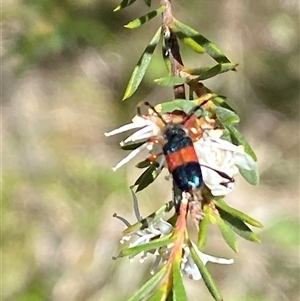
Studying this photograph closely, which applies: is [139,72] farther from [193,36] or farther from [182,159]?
[182,159]

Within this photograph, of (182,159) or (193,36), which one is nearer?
(182,159)

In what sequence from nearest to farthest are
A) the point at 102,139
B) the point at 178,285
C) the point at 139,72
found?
1. the point at 178,285
2. the point at 139,72
3. the point at 102,139

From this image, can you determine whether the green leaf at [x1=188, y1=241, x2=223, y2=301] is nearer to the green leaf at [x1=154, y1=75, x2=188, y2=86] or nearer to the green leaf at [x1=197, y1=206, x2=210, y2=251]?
the green leaf at [x1=197, y1=206, x2=210, y2=251]

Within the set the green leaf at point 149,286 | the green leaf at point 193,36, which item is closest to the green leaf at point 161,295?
the green leaf at point 149,286

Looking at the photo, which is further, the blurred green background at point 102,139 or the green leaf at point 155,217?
the blurred green background at point 102,139

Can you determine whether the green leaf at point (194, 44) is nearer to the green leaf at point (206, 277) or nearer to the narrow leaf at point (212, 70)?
the narrow leaf at point (212, 70)

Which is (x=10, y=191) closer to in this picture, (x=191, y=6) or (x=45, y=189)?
(x=45, y=189)

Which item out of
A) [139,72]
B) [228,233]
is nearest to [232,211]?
[228,233]
